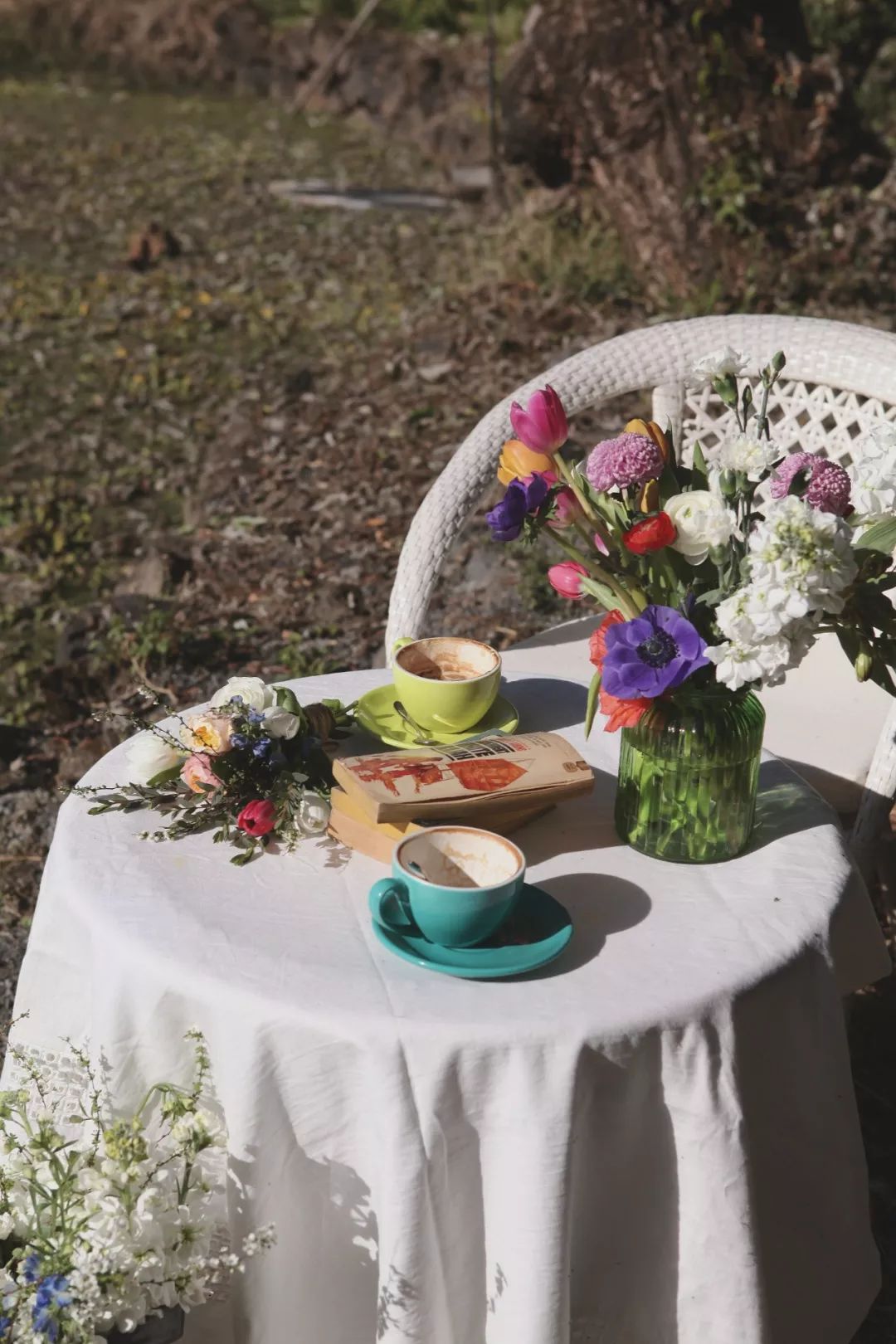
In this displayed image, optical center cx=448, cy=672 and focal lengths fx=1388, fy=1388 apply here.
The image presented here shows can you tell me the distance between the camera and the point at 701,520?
1.64 m

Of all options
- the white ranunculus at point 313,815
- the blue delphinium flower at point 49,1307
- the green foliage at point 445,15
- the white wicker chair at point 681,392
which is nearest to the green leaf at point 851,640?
the white ranunculus at point 313,815

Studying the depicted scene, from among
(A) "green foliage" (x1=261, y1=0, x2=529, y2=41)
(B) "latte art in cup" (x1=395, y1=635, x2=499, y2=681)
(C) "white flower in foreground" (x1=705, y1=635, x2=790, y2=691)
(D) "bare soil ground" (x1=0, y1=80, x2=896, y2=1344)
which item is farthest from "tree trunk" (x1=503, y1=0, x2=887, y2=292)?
(A) "green foliage" (x1=261, y1=0, x2=529, y2=41)

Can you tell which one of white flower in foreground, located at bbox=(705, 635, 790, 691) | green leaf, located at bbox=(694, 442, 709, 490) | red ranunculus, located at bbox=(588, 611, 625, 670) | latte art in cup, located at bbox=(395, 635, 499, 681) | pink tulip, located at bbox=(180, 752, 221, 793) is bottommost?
pink tulip, located at bbox=(180, 752, 221, 793)

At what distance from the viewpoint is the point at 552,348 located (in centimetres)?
591

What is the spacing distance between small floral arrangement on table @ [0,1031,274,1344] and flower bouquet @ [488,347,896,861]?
27.3 inches

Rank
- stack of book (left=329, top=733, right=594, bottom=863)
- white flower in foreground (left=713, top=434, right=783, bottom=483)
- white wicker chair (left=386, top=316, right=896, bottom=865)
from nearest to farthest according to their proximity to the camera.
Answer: white flower in foreground (left=713, top=434, right=783, bottom=483) < stack of book (left=329, top=733, right=594, bottom=863) < white wicker chair (left=386, top=316, right=896, bottom=865)

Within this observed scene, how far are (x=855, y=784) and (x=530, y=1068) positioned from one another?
1220mm

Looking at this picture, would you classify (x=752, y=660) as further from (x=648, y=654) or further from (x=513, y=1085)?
(x=513, y=1085)

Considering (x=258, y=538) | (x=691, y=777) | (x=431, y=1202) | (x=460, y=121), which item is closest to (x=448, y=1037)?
(x=431, y=1202)

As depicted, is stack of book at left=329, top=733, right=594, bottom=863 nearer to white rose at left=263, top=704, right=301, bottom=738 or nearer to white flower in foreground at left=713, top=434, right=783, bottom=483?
white rose at left=263, top=704, right=301, bottom=738

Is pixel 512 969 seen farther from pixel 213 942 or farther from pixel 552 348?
pixel 552 348

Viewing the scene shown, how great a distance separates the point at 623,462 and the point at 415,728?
659mm

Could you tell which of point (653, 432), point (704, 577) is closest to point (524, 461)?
point (653, 432)

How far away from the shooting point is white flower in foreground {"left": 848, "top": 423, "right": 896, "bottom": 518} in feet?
5.33
